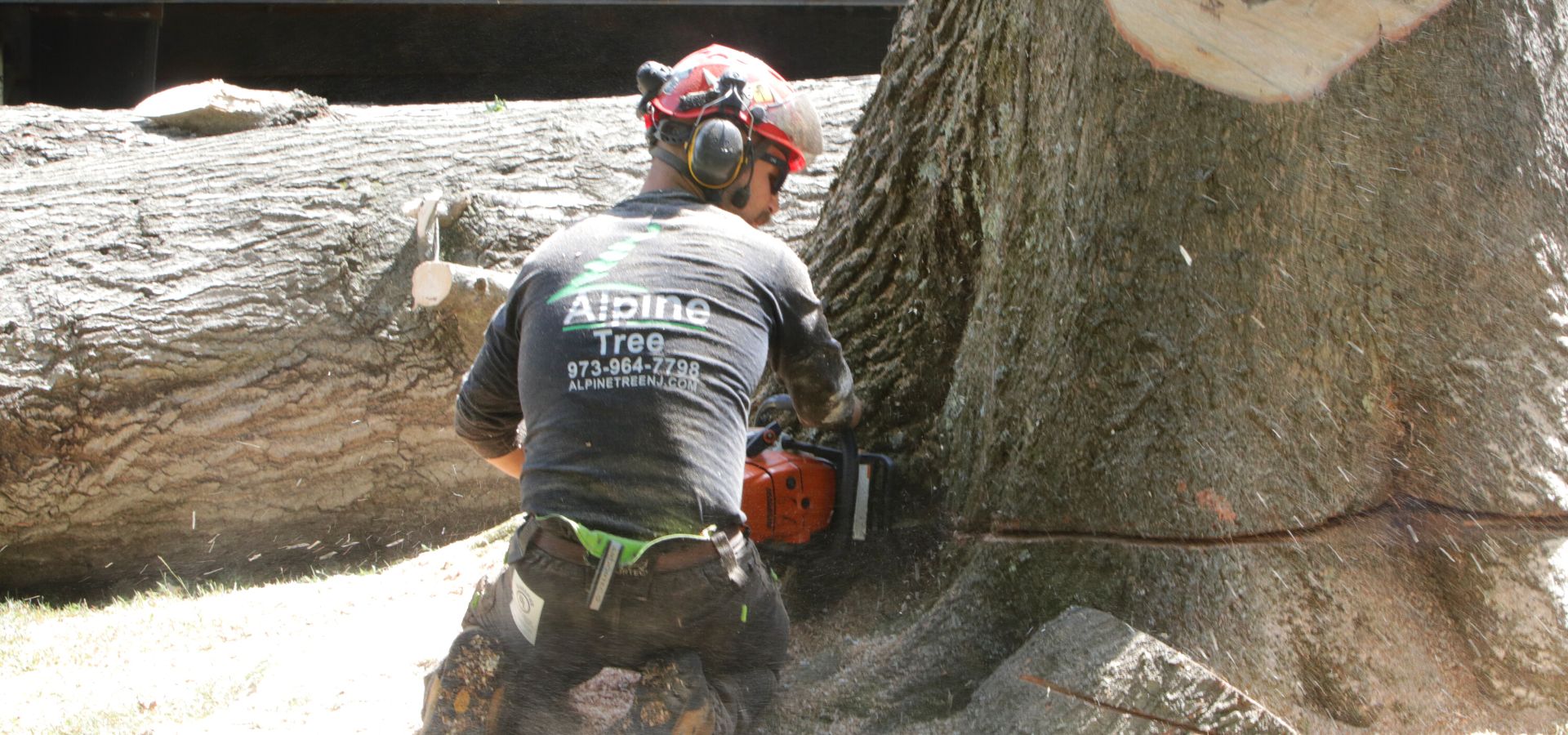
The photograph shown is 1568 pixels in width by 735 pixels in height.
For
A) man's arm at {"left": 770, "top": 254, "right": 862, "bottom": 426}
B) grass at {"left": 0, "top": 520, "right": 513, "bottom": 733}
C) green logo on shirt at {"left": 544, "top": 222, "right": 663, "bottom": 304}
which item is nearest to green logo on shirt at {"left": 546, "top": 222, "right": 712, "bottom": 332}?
Answer: green logo on shirt at {"left": 544, "top": 222, "right": 663, "bottom": 304}

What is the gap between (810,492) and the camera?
259 centimetres

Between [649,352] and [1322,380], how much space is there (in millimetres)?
1179

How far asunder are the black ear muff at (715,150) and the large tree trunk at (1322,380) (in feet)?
2.05

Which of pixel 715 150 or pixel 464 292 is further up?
pixel 715 150

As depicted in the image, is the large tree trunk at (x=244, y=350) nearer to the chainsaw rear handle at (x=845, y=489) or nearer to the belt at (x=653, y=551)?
the chainsaw rear handle at (x=845, y=489)

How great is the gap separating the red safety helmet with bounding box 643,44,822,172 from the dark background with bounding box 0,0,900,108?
205 inches

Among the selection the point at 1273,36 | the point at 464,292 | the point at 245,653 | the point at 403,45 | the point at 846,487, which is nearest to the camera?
the point at 1273,36

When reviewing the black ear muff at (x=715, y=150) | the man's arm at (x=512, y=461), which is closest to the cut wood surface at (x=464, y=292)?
the man's arm at (x=512, y=461)

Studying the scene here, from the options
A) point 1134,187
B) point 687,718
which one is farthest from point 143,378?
point 1134,187

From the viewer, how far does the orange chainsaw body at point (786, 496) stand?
2.53 m

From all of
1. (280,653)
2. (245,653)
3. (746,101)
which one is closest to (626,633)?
(746,101)

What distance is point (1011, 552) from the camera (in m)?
2.36

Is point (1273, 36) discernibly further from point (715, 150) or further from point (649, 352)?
point (649, 352)

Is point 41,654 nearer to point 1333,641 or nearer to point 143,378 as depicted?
point 143,378
